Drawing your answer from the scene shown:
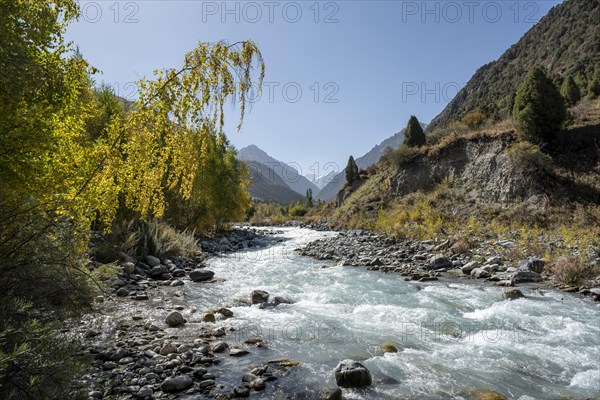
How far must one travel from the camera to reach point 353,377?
437 centimetres

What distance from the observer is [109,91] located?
58.4 feet

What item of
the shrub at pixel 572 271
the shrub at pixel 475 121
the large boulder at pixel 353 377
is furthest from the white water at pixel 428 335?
the shrub at pixel 475 121

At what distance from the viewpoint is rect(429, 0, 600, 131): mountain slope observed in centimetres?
4647

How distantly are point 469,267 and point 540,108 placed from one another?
1285 cm

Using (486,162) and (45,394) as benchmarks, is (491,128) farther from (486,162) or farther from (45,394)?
(45,394)

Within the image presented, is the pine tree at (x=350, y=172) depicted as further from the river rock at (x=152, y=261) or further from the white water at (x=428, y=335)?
the white water at (x=428, y=335)

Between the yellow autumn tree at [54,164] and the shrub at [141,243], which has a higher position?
the yellow autumn tree at [54,164]

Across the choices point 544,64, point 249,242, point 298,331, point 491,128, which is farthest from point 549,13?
point 298,331

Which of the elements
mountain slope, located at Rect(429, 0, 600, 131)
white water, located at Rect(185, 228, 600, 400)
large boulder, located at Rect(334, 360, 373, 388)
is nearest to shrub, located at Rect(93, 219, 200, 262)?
white water, located at Rect(185, 228, 600, 400)

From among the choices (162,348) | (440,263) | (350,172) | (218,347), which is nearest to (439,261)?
(440,263)

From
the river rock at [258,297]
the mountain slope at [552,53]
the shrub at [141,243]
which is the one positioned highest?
the mountain slope at [552,53]

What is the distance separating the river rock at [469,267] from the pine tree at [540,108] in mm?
12172

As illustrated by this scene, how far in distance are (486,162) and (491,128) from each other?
145 inches

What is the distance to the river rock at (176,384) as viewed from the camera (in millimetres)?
4117
